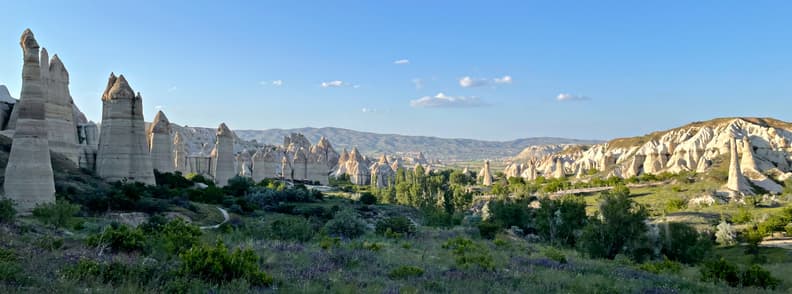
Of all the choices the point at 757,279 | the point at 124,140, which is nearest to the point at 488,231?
the point at 757,279

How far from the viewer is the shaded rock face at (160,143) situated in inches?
1650

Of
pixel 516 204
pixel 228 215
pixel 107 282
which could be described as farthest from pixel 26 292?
pixel 516 204

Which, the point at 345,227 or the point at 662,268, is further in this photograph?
the point at 345,227

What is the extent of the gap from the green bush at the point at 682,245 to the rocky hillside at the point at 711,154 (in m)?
52.0

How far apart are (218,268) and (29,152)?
1808 cm

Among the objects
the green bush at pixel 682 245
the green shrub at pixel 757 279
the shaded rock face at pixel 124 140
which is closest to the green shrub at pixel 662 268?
the green shrub at pixel 757 279

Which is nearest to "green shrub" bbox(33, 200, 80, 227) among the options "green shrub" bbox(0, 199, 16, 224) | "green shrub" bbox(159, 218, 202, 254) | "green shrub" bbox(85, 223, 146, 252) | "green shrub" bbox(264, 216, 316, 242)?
"green shrub" bbox(0, 199, 16, 224)

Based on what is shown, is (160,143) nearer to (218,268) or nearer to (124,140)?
(124,140)

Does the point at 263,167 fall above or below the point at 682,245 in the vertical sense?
above

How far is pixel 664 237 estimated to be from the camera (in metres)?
24.6

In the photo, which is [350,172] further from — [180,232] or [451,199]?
[180,232]

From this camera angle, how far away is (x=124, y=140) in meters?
32.9

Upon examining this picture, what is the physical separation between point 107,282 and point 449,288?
498cm

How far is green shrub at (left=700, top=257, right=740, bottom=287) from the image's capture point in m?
11.5
